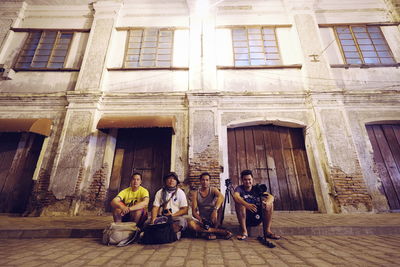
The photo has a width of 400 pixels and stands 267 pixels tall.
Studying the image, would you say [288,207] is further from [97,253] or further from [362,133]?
[97,253]

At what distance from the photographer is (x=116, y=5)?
703 cm

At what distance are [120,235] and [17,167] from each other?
16.3 ft

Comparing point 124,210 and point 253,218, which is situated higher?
point 124,210

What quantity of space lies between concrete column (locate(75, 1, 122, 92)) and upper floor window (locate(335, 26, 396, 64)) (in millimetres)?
8062

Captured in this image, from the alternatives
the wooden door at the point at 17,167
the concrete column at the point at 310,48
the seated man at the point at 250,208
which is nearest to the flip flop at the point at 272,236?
the seated man at the point at 250,208

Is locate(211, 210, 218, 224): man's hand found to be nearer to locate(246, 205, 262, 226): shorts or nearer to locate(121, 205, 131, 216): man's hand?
locate(246, 205, 262, 226): shorts

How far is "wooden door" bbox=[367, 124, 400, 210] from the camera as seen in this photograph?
4.86 m

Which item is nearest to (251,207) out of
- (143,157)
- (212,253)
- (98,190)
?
→ (212,253)

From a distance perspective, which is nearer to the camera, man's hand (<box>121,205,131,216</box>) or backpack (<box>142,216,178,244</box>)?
backpack (<box>142,216,178,244</box>)

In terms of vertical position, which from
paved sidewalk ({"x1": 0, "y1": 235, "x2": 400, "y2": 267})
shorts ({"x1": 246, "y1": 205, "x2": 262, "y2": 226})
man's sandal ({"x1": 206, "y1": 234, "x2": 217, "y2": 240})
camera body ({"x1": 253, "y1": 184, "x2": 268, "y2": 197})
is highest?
camera body ({"x1": 253, "y1": 184, "x2": 268, "y2": 197})

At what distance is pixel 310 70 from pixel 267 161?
321cm

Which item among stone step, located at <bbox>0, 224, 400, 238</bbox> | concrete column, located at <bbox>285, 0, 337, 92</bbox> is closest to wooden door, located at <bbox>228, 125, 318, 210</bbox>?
concrete column, located at <bbox>285, 0, 337, 92</bbox>

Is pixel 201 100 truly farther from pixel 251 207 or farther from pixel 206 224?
pixel 206 224

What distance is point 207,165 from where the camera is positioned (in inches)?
194
